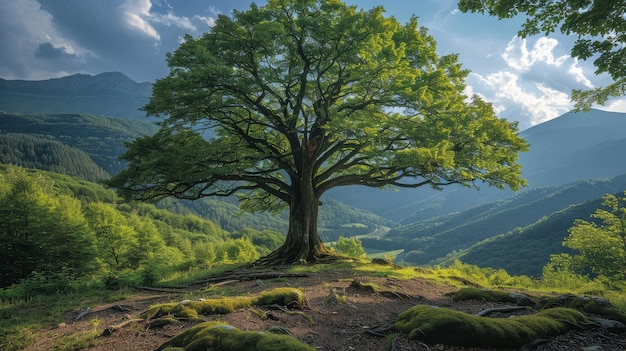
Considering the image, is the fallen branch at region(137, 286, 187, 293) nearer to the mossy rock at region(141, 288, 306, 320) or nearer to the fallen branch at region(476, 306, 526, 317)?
the mossy rock at region(141, 288, 306, 320)

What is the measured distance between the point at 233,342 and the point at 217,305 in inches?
123

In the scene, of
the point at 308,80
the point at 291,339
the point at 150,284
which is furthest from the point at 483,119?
the point at 150,284

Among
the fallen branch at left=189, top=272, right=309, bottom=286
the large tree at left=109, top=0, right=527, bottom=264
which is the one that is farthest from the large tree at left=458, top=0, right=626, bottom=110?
the fallen branch at left=189, top=272, right=309, bottom=286

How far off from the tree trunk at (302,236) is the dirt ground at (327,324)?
7.89m

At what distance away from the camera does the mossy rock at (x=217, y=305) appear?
7.66 m

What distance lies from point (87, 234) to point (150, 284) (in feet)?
94.3

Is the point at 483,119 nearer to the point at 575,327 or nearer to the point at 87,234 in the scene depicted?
the point at 575,327

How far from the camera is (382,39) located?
53.5ft

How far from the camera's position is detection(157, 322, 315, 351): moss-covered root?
16.6 feet

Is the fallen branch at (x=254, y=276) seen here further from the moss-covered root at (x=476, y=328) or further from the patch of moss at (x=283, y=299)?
the moss-covered root at (x=476, y=328)

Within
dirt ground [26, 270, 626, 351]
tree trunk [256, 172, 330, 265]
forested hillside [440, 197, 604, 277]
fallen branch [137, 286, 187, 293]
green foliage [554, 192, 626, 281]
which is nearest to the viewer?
dirt ground [26, 270, 626, 351]

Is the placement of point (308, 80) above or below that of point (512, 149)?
above

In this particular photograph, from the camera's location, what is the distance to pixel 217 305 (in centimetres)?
807

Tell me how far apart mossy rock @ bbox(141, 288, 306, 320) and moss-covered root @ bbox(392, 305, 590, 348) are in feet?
9.35
